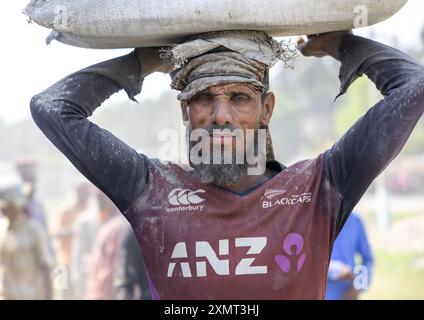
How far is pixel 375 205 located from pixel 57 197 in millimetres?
6100

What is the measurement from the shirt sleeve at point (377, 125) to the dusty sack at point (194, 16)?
0.17m

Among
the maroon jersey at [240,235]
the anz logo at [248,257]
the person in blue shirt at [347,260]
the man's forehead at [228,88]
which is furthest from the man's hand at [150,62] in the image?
the person in blue shirt at [347,260]

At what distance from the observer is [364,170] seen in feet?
11.5

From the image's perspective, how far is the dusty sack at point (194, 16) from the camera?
11.4 feet

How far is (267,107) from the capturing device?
3781 millimetres

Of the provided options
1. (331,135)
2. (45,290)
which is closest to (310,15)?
(45,290)

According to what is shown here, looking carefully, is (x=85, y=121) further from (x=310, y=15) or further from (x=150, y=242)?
(x=310, y=15)

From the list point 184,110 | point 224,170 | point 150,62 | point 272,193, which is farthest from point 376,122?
point 150,62

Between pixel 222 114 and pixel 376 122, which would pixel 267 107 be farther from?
pixel 376 122

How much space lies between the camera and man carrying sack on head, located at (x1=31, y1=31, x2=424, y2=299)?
3.50 metres

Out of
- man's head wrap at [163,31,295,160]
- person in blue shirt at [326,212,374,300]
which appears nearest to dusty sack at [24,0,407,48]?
man's head wrap at [163,31,295,160]

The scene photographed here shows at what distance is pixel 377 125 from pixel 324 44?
497 mm
